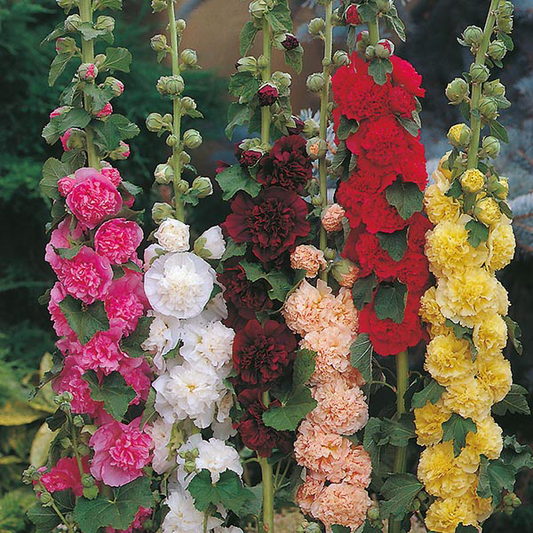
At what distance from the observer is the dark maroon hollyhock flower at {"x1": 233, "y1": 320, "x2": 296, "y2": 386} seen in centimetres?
115

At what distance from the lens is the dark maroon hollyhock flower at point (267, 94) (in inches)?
44.8

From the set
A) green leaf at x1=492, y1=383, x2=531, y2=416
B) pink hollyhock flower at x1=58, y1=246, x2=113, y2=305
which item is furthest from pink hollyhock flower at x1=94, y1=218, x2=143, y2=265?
green leaf at x1=492, y1=383, x2=531, y2=416

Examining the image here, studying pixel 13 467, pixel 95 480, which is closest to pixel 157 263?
pixel 95 480

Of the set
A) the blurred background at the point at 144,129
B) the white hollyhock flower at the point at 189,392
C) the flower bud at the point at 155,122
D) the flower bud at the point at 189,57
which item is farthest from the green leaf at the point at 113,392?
the blurred background at the point at 144,129

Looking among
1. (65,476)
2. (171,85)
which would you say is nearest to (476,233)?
(171,85)

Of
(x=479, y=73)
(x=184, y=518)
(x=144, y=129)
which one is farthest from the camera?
(x=144, y=129)

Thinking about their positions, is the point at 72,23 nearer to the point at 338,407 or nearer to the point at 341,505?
the point at 338,407

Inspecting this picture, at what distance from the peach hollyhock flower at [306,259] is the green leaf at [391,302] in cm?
10

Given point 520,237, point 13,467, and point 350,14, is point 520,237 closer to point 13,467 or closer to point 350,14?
point 350,14

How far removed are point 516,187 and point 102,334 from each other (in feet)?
3.96

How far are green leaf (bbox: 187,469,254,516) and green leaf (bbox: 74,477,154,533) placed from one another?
0.28 feet

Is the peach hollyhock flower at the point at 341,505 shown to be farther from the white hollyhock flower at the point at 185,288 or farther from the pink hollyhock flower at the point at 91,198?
the pink hollyhock flower at the point at 91,198

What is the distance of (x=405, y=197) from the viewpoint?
1135 millimetres

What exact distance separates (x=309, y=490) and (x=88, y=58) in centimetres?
76
